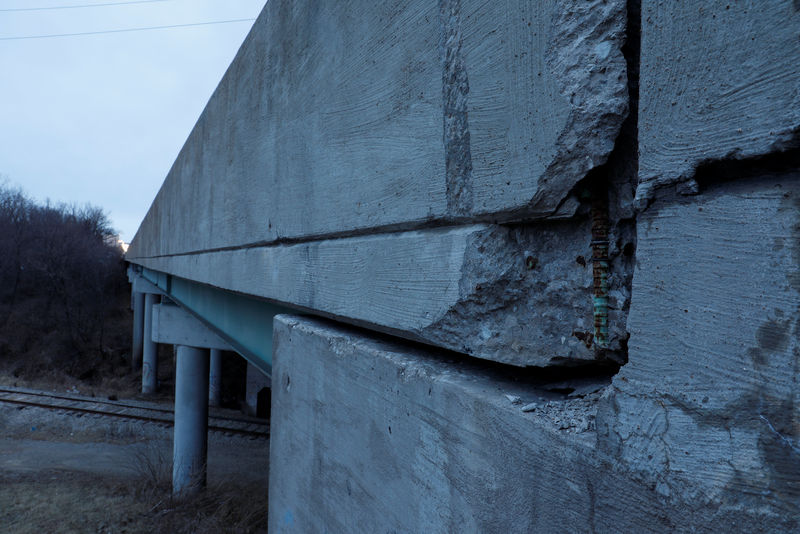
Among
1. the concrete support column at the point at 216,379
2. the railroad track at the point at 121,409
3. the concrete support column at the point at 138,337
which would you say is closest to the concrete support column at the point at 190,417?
the railroad track at the point at 121,409

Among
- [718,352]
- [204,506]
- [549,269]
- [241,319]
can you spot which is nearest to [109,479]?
[204,506]

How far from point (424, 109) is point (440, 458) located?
3.24 ft

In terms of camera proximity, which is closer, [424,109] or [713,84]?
[713,84]

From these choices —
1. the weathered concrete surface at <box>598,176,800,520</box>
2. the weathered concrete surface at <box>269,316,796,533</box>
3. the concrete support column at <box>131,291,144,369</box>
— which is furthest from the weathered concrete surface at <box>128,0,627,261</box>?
the concrete support column at <box>131,291,144,369</box>

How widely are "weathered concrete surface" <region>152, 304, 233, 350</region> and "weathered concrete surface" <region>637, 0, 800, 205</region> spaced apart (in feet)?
33.7

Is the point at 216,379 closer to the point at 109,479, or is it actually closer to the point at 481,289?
the point at 109,479

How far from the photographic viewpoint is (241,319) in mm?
5375

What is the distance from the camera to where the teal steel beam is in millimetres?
4500

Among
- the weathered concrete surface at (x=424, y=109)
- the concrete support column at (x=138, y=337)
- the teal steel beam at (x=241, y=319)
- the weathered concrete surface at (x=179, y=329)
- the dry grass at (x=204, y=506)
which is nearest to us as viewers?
the weathered concrete surface at (x=424, y=109)

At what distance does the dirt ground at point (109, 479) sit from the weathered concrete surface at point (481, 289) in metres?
7.80

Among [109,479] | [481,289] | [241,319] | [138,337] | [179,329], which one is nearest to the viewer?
[481,289]

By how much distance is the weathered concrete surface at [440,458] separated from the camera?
3.12 feet

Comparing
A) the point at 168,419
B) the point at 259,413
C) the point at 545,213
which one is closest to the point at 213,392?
the point at 259,413

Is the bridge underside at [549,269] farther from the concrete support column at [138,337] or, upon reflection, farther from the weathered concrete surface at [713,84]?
the concrete support column at [138,337]
